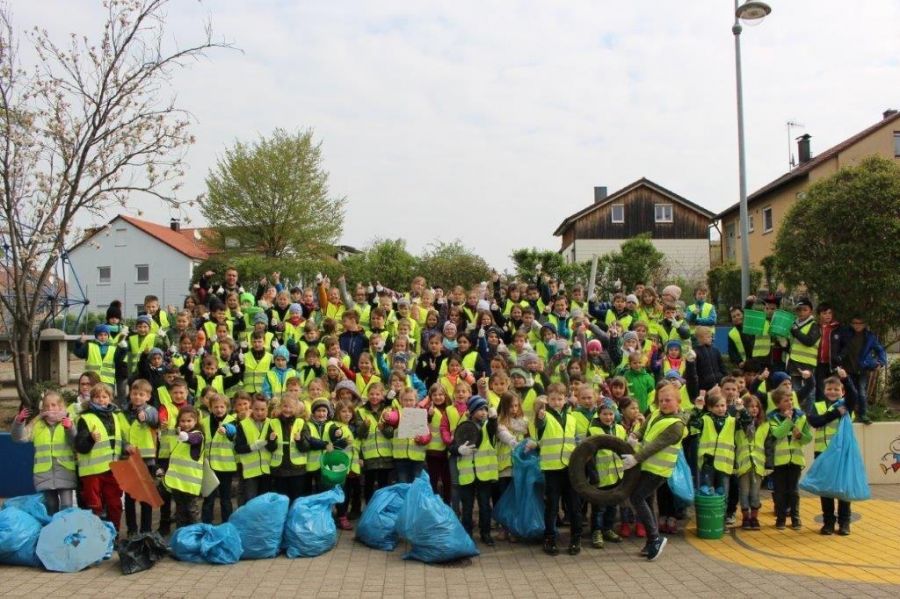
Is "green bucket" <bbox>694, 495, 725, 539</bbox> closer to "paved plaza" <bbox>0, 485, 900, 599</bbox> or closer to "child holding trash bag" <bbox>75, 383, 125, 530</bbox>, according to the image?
"paved plaza" <bbox>0, 485, 900, 599</bbox>

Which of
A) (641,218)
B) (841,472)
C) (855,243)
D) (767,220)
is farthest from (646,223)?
(841,472)

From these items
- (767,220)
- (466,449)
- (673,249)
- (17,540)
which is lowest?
(17,540)

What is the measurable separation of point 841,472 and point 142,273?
51966 mm

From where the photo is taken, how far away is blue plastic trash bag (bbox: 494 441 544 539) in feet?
24.0

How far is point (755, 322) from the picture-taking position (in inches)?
414

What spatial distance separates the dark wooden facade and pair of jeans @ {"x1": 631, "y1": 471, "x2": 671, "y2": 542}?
37.4 metres

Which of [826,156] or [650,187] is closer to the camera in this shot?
[826,156]

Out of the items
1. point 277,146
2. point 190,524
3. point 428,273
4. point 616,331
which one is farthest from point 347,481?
point 277,146

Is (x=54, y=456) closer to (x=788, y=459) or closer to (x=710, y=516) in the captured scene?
(x=710, y=516)

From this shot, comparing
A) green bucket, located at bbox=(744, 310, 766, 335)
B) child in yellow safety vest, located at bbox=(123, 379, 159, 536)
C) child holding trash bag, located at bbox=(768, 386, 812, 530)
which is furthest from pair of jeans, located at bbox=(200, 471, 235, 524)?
green bucket, located at bbox=(744, 310, 766, 335)

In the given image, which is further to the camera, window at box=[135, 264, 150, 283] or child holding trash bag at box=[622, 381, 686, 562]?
window at box=[135, 264, 150, 283]

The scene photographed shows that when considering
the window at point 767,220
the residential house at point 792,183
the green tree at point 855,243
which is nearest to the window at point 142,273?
the residential house at point 792,183

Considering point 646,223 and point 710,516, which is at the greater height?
point 646,223

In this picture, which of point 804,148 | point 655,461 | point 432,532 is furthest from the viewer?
point 804,148
